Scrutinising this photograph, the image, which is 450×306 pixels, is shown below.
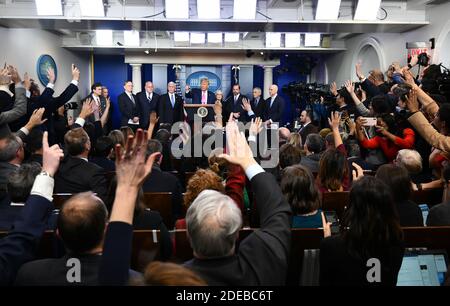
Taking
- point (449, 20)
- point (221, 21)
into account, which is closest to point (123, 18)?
point (221, 21)

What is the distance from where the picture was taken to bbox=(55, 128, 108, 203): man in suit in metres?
3.08

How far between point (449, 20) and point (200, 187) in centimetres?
584

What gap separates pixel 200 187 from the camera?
89.8 inches

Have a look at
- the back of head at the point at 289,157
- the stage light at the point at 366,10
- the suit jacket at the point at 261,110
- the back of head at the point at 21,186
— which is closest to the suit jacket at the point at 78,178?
the back of head at the point at 21,186

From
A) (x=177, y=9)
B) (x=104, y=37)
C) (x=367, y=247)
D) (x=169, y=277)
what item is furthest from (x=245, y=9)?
(x=169, y=277)

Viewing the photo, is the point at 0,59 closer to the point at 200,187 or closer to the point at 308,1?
the point at 308,1

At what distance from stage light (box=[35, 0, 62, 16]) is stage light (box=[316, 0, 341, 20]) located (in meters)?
3.41

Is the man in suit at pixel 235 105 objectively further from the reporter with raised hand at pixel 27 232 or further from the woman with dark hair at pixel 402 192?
the reporter with raised hand at pixel 27 232

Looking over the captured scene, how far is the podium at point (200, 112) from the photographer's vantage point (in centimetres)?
787

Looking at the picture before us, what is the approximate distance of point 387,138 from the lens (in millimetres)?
4023

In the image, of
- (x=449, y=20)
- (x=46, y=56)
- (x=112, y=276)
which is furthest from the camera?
(x=46, y=56)

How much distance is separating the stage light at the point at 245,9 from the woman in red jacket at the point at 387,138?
8.03ft

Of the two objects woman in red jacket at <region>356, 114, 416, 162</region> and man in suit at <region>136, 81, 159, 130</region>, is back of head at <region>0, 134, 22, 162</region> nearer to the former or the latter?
woman in red jacket at <region>356, 114, 416, 162</region>

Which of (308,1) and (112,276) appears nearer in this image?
(112,276)
